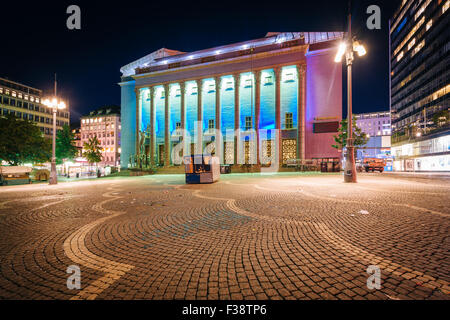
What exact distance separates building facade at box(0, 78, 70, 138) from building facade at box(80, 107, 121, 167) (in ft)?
39.6

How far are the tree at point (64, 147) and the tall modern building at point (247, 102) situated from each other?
10772 millimetres

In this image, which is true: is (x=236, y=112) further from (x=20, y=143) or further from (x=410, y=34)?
(x=410, y=34)

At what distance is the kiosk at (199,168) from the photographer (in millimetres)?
15523

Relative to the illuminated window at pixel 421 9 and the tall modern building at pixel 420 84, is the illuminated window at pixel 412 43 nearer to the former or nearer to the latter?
the tall modern building at pixel 420 84

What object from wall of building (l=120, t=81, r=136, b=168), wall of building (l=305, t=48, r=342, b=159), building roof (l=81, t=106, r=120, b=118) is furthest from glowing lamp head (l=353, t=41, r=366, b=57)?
building roof (l=81, t=106, r=120, b=118)

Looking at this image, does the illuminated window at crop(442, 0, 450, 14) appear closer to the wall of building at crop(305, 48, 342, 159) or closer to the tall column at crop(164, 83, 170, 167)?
the wall of building at crop(305, 48, 342, 159)

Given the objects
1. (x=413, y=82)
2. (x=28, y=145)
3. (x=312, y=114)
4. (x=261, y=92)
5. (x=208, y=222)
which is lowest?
(x=208, y=222)

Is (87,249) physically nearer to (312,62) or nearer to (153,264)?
(153,264)

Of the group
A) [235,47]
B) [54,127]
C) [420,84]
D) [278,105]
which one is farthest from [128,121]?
[420,84]

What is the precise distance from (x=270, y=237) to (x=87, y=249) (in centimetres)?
331

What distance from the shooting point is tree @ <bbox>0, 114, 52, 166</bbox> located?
22.7 meters

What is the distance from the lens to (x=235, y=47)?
44469 millimetres
